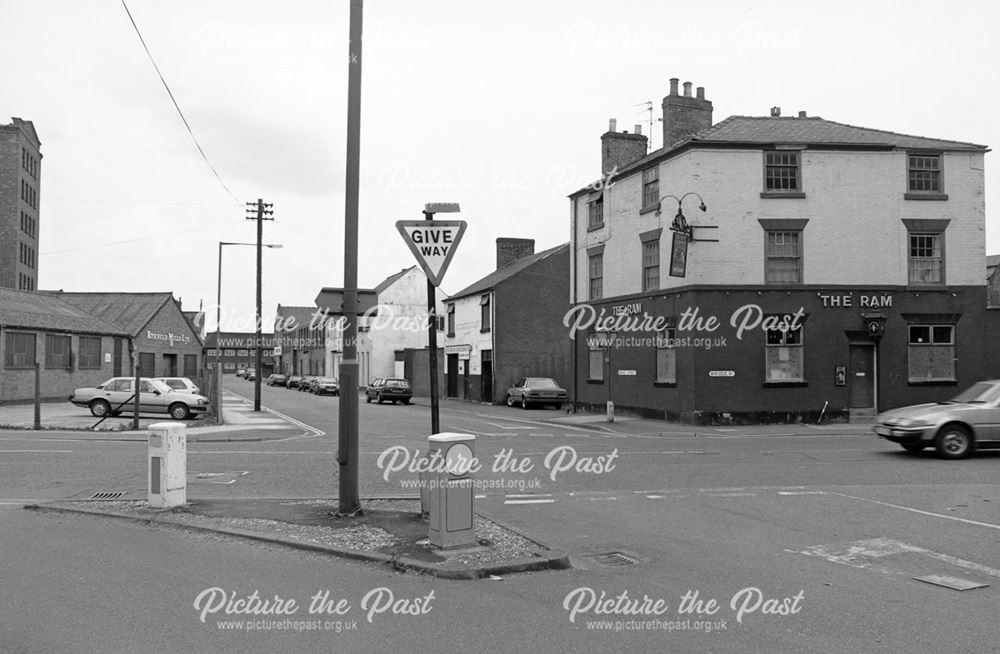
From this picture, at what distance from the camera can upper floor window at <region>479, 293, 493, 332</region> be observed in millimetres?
43125

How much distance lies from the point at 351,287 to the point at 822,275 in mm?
19906

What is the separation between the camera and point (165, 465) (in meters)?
10.3

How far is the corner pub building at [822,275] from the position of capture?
83.0 ft

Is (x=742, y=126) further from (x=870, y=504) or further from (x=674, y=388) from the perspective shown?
(x=870, y=504)

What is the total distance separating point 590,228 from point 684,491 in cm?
2097

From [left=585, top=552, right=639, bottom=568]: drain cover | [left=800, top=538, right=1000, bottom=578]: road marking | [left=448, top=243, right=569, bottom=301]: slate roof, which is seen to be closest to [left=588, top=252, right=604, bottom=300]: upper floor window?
[left=448, top=243, right=569, bottom=301]: slate roof

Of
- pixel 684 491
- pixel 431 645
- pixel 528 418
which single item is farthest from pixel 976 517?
pixel 528 418

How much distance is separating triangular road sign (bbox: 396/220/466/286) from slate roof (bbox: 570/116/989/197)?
17922mm

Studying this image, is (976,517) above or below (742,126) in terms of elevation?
below

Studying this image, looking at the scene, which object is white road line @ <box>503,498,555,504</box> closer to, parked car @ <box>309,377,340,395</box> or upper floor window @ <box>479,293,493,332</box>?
upper floor window @ <box>479,293,493,332</box>

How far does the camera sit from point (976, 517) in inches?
400

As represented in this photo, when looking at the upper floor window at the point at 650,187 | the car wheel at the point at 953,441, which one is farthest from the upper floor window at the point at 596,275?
the car wheel at the point at 953,441

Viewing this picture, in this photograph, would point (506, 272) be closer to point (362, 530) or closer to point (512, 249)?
point (512, 249)

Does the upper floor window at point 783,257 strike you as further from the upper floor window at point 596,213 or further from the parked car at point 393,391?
the parked car at point 393,391
